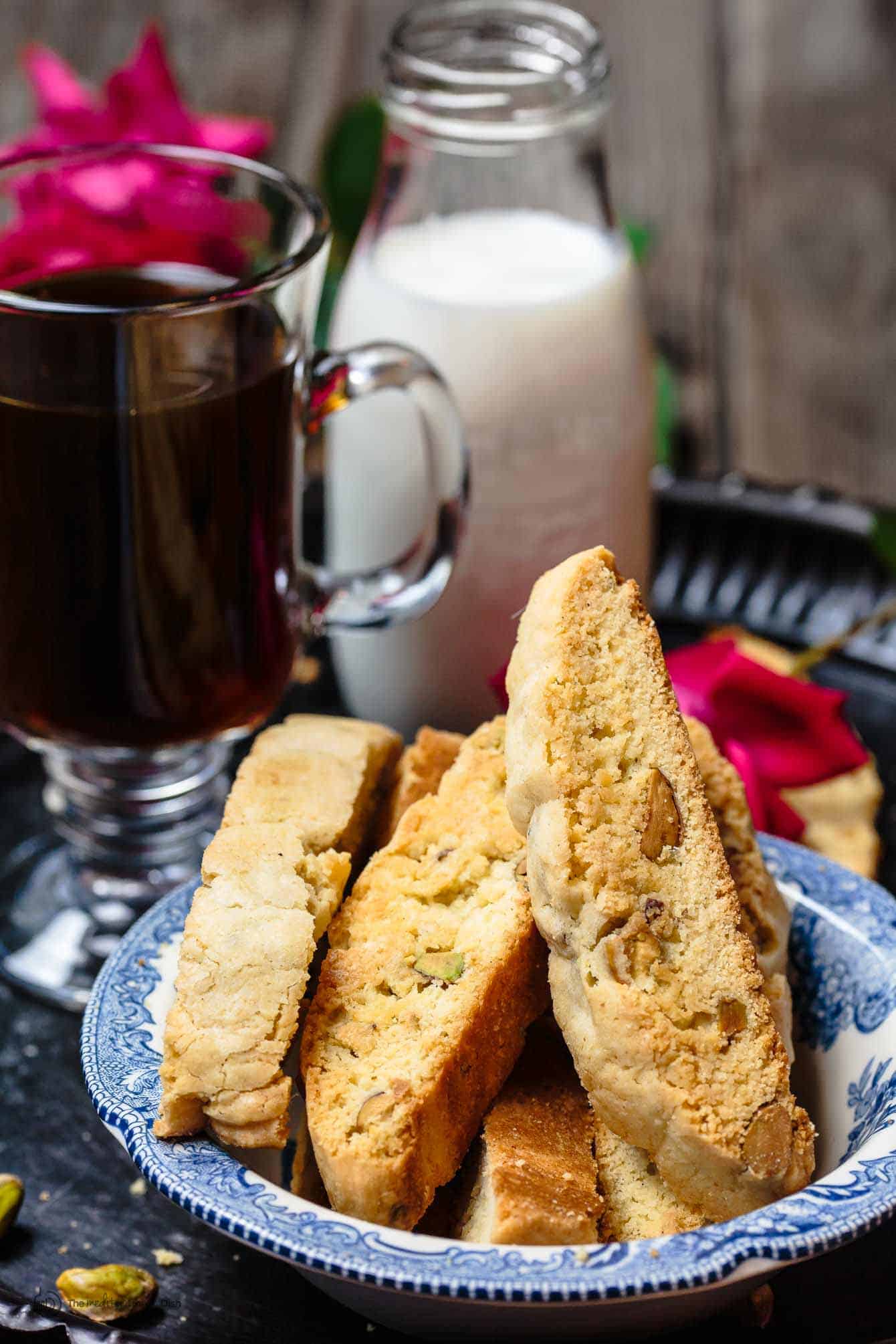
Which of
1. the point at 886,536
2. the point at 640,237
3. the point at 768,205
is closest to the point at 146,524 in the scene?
the point at 886,536

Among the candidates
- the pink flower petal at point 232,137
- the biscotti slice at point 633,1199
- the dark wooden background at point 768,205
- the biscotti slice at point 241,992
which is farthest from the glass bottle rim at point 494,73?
the dark wooden background at point 768,205

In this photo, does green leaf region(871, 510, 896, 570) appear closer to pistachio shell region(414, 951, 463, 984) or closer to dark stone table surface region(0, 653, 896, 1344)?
dark stone table surface region(0, 653, 896, 1344)

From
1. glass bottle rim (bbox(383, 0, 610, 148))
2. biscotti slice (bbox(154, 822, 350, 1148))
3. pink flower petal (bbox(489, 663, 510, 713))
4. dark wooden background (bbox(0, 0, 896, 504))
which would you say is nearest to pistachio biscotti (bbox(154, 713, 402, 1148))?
biscotti slice (bbox(154, 822, 350, 1148))

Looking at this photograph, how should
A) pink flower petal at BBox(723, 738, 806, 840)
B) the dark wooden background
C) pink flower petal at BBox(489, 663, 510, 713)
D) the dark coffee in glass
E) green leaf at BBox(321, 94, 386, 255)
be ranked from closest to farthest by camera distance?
pink flower petal at BBox(489, 663, 510, 713)
the dark coffee in glass
pink flower petal at BBox(723, 738, 806, 840)
green leaf at BBox(321, 94, 386, 255)
the dark wooden background

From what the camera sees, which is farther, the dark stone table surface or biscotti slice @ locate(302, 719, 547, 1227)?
the dark stone table surface

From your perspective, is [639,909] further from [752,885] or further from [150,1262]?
[150,1262]

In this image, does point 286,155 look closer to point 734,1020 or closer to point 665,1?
point 665,1

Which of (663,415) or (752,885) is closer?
(752,885)
